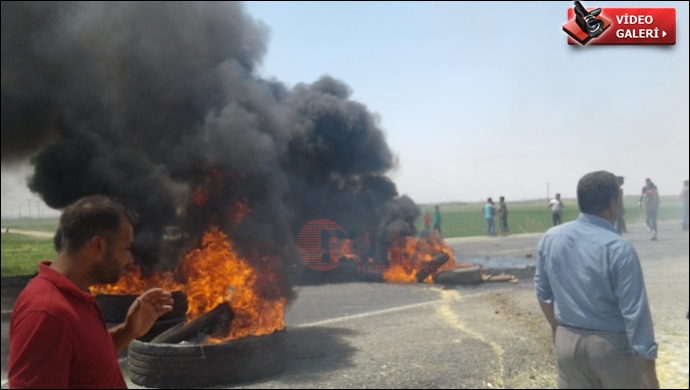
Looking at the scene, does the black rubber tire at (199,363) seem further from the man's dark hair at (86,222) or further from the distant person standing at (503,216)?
the distant person standing at (503,216)

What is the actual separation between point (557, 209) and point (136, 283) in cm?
591

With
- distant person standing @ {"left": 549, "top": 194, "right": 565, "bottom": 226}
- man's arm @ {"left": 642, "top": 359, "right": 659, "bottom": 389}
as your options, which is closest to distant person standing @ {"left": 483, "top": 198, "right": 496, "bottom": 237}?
distant person standing @ {"left": 549, "top": 194, "right": 565, "bottom": 226}

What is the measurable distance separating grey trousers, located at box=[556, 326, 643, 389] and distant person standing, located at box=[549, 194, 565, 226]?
4.62 metres

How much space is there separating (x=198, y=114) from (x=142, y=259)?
3.18m

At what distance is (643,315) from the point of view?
2.57 metres

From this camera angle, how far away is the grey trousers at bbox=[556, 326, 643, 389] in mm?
2715

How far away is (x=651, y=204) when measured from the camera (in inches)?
458

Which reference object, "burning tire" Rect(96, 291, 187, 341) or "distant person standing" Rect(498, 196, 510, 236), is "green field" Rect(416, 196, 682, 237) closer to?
"distant person standing" Rect(498, 196, 510, 236)

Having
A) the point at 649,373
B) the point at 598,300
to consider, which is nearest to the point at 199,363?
the point at 598,300

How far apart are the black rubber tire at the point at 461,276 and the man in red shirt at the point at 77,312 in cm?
846

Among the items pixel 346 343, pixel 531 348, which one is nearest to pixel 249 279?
pixel 346 343

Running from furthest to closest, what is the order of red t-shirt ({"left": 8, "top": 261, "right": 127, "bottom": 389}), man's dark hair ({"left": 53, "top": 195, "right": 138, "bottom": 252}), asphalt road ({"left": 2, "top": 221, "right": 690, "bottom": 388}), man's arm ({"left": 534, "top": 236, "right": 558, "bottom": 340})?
1. asphalt road ({"left": 2, "top": 221, "right": 690, "bottom": 388})
2. man's arm ({"left": 534, "top": 236, "right": 558, "bottom": 340})
3. man's dark hair ({"left": 53, "top": 195, "right": 138, "bottom": 252})
4. red t-shirt ({"left": 8, "top": 261, "right": 127, "bottom": 389})

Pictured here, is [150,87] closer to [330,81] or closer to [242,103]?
[242,103]

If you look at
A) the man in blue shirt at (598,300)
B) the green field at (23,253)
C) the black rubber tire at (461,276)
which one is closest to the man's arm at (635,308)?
the man in blue shirt at (598,300)
